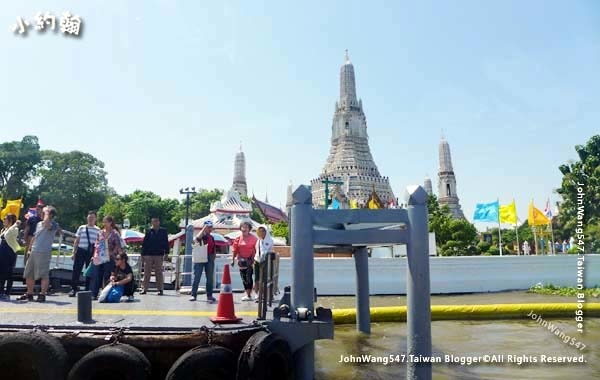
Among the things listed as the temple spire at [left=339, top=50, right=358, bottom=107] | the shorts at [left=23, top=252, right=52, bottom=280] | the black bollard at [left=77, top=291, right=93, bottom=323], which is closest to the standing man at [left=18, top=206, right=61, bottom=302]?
the shorts at [left=23, top=252, right=52, bottom=280]

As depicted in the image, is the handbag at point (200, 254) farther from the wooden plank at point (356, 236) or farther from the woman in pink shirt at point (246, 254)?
the wooden plank at point (356, 236)

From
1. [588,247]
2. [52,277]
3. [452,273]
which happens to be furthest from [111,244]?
[588,247]

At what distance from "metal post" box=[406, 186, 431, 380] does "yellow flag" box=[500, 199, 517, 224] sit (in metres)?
25.3

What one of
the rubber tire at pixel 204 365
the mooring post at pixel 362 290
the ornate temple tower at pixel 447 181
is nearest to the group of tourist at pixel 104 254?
the rubber tire at pixel 204 365

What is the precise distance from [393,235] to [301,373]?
2351 millimetres

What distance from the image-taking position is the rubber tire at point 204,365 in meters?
4.83

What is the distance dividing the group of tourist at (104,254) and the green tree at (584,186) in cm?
3155

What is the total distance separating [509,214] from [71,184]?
51033mm

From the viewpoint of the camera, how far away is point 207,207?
7469cm

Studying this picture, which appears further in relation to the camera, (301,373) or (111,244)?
(111,244)

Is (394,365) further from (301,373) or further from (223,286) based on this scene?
(223,286)

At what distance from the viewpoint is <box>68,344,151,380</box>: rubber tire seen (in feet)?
15.7

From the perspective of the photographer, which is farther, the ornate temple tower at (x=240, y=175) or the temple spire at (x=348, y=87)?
the ornate temple tower at (x=240, y=175)

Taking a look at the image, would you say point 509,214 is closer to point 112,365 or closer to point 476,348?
point 476,348
